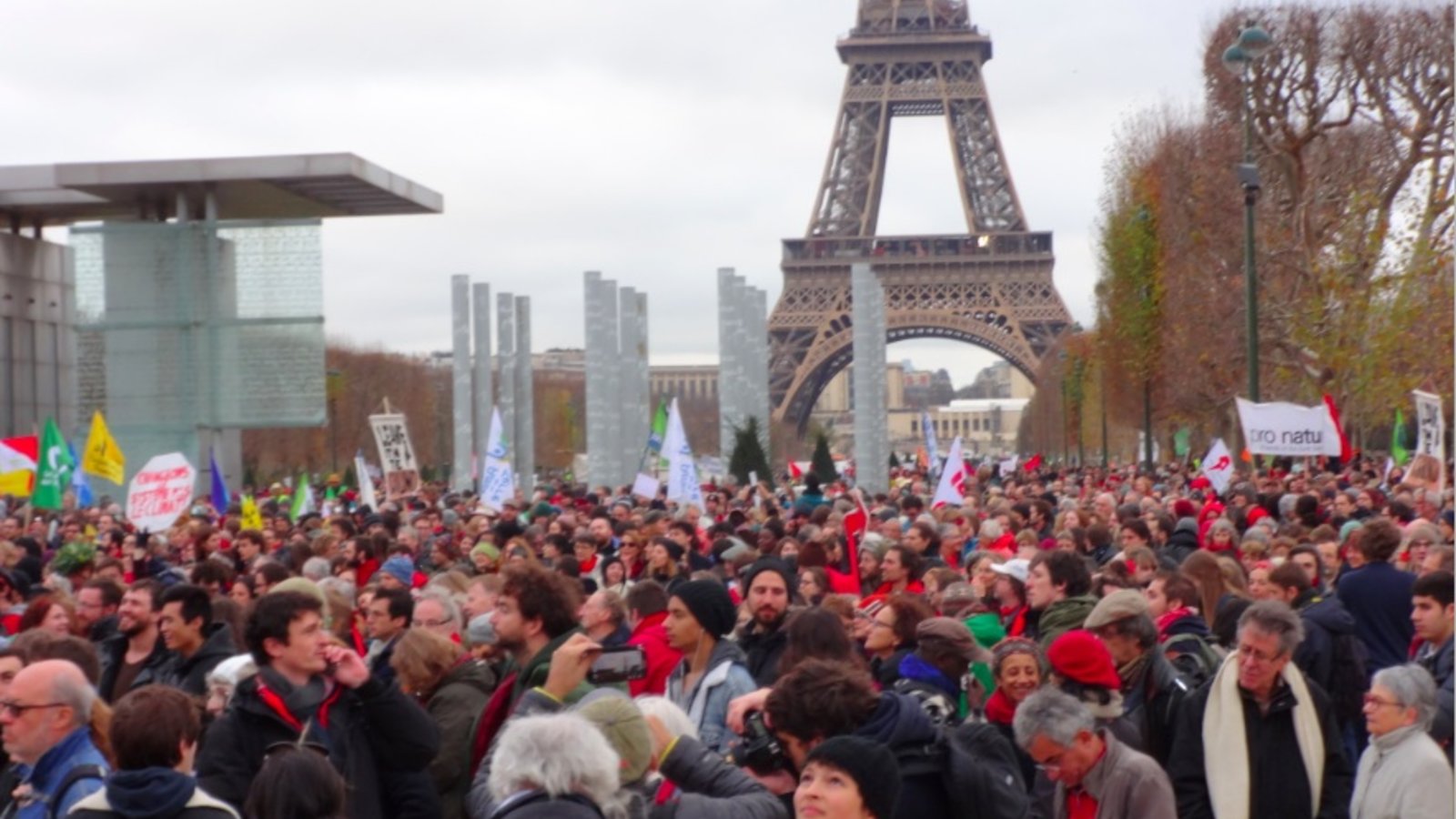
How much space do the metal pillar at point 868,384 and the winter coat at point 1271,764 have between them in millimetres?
30843

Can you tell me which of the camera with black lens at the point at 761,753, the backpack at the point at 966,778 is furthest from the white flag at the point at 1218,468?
the camera with black lens at the point at 761,753

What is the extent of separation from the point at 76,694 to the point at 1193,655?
12.1ft

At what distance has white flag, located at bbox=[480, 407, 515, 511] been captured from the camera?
868 inches

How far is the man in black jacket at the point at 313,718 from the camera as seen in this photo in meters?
5.94

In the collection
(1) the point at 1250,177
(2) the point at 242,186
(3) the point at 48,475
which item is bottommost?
(3) the point at 48,475

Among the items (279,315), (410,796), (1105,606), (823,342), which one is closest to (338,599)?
(410,796)

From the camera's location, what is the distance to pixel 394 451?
27.7 meters

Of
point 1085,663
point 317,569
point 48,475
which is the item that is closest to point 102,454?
point 48,475

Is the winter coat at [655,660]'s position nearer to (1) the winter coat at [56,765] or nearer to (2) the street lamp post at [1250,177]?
(1) the winter coat at [56,765]

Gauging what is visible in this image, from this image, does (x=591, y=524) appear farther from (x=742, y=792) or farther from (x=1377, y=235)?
(x=1377, y=235)

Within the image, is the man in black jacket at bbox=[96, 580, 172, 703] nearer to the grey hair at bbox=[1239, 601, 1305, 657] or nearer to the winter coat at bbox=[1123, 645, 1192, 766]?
the winter coat at bbox=[1123, 645, 1192, 766]

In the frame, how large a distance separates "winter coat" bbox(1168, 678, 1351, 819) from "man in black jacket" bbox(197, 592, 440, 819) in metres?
2.19

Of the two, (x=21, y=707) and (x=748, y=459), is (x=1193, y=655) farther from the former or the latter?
(x=748, y=459)

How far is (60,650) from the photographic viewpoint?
6250 mm
